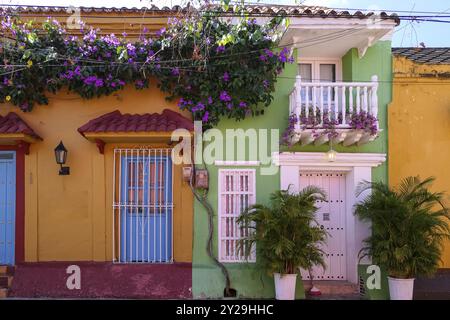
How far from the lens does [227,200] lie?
9.32m

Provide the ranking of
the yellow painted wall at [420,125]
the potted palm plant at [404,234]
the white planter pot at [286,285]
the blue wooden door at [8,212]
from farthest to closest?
the yellow painted wall at [420,125] < the blue wooden door at [8,212] < the white planter pot at [286,285] < the potted palm plant at [404,234]

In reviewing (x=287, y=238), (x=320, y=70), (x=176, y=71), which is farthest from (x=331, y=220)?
(x=176, y=71)

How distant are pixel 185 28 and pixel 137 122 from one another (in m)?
1.75

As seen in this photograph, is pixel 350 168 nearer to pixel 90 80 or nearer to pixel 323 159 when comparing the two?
pixel 323 159

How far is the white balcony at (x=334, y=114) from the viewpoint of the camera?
874 centimetres

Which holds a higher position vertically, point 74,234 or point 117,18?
point 117,18

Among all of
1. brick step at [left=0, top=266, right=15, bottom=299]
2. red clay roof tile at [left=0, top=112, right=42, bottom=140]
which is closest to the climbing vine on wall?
red clay roof tile at [left=0, top=112, right=42, bottom=140]

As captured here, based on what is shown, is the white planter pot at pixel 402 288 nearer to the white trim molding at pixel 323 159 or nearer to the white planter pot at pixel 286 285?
the white planter pot at pixel 286 285

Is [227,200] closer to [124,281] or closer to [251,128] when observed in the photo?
[251,128]

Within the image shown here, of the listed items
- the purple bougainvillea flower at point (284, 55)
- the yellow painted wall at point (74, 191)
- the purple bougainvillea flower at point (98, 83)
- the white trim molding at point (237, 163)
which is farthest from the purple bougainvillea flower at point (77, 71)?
the purple bougainvillea flower at point (284, 55)

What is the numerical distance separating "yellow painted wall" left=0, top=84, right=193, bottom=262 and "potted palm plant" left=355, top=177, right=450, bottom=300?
3164 mm

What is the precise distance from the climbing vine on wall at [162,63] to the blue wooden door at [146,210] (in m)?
1.24
